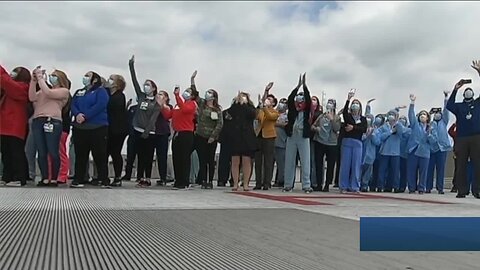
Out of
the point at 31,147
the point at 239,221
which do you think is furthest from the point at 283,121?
the point at 239,221

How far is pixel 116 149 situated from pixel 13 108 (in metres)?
2.08

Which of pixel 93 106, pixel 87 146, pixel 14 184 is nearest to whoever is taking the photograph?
pixel 93 106

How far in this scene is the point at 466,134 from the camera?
1071 cm

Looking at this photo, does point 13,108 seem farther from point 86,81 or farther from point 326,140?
point 326,140

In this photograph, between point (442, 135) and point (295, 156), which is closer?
point (295, 156)

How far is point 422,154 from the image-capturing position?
13430 millimetres

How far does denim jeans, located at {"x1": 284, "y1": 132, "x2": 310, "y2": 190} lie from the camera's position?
1114cm

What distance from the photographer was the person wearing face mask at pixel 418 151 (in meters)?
13.3

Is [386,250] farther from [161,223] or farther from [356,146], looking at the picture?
[356,146]

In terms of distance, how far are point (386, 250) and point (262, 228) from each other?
1284 mm

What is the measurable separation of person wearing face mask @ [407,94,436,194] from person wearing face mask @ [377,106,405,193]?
0.86ft

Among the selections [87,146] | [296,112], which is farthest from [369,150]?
[87,146]

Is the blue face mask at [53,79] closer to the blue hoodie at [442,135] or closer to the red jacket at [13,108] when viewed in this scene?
the red jacket at [13,108]

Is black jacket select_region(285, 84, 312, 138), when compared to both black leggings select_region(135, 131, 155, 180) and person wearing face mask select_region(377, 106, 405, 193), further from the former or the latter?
person wearing face mask select_region(377, 106, 405, 193)
